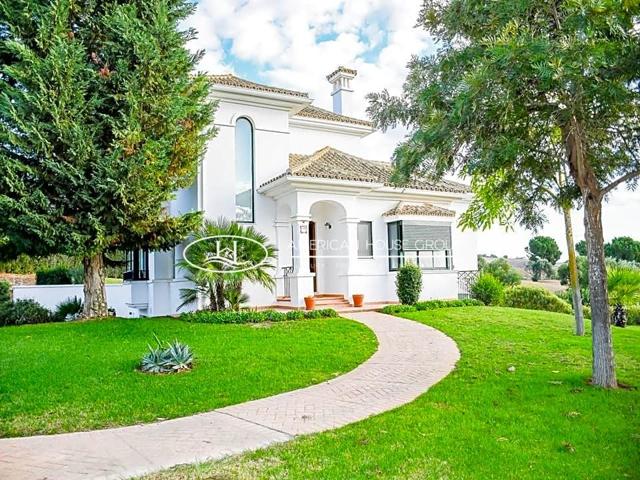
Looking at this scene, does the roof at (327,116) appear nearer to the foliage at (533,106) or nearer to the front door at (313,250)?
the front door at (313,250)

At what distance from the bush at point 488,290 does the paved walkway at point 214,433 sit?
1209 centimetres

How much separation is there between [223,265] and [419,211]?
345 inches

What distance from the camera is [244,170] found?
1864 centimetres

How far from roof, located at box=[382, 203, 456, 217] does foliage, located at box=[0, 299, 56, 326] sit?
530 inches

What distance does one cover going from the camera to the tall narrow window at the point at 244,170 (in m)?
18.4

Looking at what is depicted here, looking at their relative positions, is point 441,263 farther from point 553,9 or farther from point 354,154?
point 553,9

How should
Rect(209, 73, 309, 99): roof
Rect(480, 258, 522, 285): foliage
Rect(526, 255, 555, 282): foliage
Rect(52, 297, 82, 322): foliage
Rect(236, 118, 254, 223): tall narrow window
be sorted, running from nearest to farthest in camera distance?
Rect(52, 297, 82, 322): foliage → Rect(209, 73, 309, 99): roof → Rect(236, 118, 254, 223): tall narrow window → Rect(480, 258, 522, 285): foliage → Rect(526, 255, 555, 282): foliage

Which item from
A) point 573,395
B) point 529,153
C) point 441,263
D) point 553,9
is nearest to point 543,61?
point 553,9

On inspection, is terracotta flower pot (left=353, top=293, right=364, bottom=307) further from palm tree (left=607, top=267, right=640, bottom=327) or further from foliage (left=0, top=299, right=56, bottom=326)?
foliage (left=0, top=299, right=56, bottom=326)

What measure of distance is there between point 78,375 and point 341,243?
1208 cm

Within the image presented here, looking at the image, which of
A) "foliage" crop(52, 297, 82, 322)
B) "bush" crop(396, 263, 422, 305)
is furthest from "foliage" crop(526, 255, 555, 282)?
"foliage" crop(52, 297, 82, 322)

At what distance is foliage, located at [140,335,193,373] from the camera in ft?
30.2

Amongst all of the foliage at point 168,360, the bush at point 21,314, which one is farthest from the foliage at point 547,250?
the foliage at point 168,360

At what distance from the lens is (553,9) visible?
7230 millimetres
